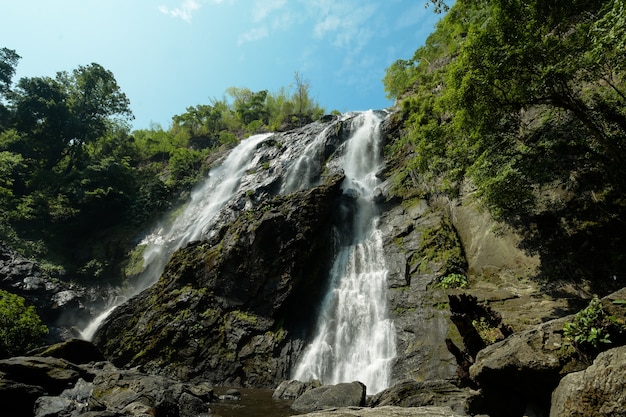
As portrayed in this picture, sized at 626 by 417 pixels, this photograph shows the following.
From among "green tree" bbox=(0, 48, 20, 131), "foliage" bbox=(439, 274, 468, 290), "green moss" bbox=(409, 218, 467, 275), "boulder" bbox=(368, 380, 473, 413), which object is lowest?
"boulder" bbox=(368, 380, 473, 413)

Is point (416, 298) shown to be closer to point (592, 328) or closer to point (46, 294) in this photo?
point (592, 328)

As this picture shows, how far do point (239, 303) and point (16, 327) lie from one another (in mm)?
9253

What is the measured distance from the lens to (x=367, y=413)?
466 centimetres

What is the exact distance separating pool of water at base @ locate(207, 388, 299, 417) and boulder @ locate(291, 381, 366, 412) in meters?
0.43

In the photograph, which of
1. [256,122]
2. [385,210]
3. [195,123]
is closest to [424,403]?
[385,210]

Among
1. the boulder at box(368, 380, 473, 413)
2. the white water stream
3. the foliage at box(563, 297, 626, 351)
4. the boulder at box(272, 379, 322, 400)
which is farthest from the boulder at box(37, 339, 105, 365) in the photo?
the foliage at box(563, 297, 626, 351)

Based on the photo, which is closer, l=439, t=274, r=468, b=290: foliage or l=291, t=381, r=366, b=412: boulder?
l=291, t=381, r=366, b=412: boulder

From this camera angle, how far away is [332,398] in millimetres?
10094

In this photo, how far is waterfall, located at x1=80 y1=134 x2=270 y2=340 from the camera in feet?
85.8

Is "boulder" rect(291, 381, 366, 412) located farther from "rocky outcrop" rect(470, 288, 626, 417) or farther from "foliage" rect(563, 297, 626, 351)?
"foliage" rect(563, 297, 626, 351)

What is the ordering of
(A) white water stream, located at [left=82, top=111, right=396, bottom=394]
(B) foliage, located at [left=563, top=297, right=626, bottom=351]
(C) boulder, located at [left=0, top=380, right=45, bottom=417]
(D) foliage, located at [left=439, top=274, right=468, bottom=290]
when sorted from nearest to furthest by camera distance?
(B) foliage, located at [left=563, top=297, right=626, bottom=351]
(C) boulder, located at [left=0, top=380, right=45, bottom=417]
(D) foliage, located at [left=439, top=274, right=468, bottom=290]
(A) white water stream, located at [left=82, top=111, right=396, bottom=394]

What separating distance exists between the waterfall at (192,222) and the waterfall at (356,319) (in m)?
12.9

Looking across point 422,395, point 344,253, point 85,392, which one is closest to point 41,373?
point 85,392

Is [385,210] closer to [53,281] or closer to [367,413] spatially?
[367,413]
